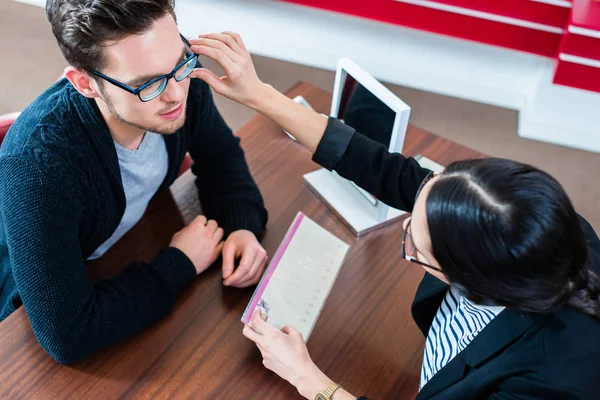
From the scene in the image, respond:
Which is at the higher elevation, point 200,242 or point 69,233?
point 69,233

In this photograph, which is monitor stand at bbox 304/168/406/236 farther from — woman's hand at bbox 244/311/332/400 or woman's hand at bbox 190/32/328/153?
woman's hand at bbox 244/311/332/400

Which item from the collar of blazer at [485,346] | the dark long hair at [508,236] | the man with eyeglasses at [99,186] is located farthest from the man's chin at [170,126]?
the collar of blazer at [485,346]

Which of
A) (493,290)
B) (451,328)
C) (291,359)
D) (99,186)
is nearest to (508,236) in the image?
(493,290)

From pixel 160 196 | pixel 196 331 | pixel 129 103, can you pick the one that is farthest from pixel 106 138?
pixel 196 331

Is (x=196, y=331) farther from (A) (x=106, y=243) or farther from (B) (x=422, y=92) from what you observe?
(B) (x=422, y=92)

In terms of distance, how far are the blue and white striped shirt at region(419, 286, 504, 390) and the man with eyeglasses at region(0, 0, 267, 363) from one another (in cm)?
44

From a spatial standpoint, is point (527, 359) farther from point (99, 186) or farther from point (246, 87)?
point (99, 186)

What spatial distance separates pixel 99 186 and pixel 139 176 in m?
0.14

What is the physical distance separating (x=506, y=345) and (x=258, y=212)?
2.31 feet

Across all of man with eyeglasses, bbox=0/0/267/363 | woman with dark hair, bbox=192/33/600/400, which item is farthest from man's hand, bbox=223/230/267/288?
woman with dark hair, bbox=192/33/600/400

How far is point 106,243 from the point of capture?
1.42 metres

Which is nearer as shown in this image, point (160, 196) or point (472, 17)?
point (160, 196)

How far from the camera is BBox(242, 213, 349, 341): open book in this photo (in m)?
1.22

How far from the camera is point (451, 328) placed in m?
1.11
